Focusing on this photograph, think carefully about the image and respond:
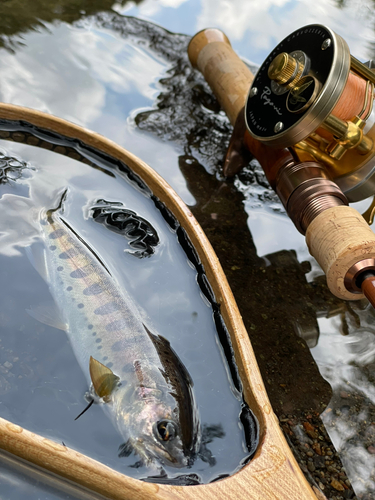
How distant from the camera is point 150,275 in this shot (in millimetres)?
1415

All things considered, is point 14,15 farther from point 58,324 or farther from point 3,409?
point 3,409

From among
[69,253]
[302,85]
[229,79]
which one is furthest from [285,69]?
[69,253]

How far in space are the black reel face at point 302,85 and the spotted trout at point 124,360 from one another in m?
0.72

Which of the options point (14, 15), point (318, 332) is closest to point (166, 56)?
point (14, 15)

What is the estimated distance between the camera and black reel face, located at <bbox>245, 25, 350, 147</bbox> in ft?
4.54

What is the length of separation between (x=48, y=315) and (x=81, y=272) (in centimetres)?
16

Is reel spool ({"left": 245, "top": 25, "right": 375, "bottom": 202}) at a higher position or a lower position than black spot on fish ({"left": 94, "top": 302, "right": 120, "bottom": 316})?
higher

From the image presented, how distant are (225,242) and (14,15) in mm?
1869

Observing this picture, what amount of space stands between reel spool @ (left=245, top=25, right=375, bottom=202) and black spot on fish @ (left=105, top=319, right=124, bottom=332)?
0.77 m

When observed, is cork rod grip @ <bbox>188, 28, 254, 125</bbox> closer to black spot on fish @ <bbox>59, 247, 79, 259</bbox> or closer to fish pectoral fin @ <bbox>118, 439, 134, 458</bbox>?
black spot on fish @ <bbox>59, 247, 79, 259</bbox>

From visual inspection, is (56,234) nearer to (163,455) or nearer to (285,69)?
(163,455)

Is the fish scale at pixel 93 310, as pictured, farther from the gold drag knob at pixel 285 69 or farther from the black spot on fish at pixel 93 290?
the gold drag knob at pixel 285 69

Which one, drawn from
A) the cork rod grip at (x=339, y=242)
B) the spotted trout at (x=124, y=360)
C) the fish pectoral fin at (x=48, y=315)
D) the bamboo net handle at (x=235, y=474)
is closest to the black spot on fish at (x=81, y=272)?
the spotted trout at (x=124, y=360)

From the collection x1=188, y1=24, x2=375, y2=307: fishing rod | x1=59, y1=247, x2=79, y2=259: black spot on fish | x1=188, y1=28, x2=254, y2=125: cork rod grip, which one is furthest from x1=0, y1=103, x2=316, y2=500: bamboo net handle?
x1=188, y1=28, x2=254, y2=125: cork rod grip
